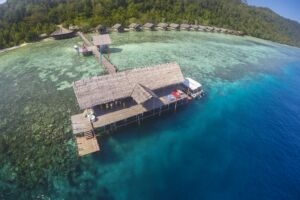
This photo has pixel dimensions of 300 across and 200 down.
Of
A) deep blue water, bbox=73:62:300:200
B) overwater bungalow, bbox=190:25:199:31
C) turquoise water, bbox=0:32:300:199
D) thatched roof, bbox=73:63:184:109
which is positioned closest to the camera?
turquoise water, bbox=0:32:300:199

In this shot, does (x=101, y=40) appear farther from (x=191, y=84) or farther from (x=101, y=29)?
(x=191, y=84)

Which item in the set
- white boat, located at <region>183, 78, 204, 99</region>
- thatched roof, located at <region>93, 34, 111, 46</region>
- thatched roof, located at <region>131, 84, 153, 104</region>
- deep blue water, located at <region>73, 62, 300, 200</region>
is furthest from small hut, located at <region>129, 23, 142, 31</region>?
thatched roof, located at <region>131, 84, 153, 104</region>

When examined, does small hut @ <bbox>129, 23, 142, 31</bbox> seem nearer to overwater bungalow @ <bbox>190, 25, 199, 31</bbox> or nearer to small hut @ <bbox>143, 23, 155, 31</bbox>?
small hut @ <bbox>143, 23, 155, 31</bbox>

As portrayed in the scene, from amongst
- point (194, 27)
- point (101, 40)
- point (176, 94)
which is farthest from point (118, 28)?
point (176, 94)

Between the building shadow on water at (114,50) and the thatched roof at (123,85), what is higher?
the building shadow on water at (114,50)

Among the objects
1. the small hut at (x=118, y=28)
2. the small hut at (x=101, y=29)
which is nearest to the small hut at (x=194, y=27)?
the small hut at (x=118, y=28)

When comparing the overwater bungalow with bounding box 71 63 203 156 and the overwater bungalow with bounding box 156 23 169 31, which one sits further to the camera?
the overwater bungalow with bounding box 156 23 169 31

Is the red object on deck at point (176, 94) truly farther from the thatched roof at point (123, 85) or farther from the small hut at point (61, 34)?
the small hut at point (61, 34)
